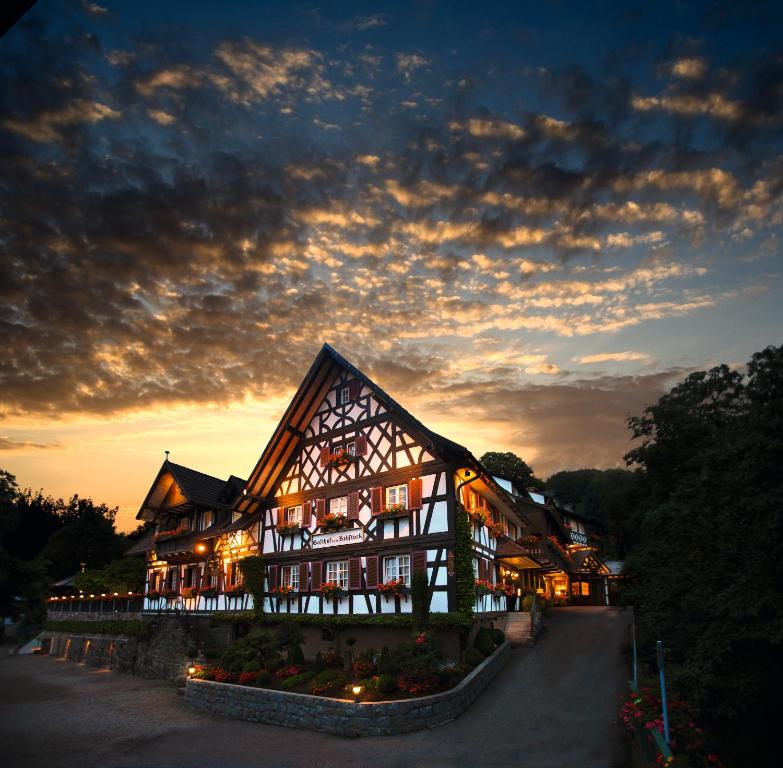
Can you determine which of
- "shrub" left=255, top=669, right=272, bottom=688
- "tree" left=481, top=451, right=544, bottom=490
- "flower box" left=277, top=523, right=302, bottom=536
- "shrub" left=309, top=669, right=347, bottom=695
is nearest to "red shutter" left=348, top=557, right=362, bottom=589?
"flower box" left=277, top=523, right=302, bottom=536

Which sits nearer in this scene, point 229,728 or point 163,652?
point 229,728

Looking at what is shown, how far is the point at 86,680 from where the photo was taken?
3206 centimetres

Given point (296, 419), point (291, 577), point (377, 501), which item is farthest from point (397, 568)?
point (296, 419)

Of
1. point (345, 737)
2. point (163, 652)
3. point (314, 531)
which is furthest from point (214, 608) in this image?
point (345, 737)

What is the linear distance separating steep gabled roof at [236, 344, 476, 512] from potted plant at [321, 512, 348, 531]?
5042 millimetres

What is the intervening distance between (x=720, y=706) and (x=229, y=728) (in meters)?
14.4

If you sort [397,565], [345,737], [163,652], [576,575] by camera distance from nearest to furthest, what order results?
[345,737] < [397,565] < [163,652] < [576,575]

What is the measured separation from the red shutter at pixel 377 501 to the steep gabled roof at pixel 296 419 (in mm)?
3640

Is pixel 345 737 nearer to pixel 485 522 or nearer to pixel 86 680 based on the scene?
pixel 485 522

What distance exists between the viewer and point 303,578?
29.4 metres

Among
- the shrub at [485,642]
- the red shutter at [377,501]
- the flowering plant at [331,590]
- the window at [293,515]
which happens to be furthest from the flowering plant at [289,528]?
the shrub at [485,642]

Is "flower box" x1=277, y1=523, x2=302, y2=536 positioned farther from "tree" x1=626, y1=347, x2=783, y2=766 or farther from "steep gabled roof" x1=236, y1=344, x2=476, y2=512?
"tree" x1=626, y1=347, x2=783, y2=766

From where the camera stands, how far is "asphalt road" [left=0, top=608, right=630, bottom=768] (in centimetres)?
1545

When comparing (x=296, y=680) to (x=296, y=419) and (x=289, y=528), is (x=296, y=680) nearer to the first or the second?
(x=289, y=528)
